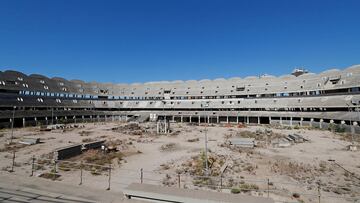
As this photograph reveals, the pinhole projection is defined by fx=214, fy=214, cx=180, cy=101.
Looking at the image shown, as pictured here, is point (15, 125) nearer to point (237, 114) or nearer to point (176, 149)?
point (176, 149)

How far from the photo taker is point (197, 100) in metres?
83.3

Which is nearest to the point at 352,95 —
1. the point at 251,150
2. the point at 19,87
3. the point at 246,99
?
the point at 246,99

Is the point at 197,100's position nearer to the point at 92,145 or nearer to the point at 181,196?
the point at 92,145

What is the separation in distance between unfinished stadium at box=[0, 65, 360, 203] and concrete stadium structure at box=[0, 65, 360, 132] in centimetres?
35

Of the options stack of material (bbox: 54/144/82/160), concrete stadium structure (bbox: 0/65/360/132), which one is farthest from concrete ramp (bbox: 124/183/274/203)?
concrete stadium structure (bbox: 0/65/360/132)

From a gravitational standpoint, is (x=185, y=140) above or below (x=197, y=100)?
below

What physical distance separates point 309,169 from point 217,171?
882cm

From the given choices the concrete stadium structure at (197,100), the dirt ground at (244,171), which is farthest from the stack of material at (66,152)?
the concrete stadium structure at (197,100)

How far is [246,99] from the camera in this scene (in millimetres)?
75062

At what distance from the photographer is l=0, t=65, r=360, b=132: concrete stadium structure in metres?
54.8

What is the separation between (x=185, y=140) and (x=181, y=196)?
30.3 m

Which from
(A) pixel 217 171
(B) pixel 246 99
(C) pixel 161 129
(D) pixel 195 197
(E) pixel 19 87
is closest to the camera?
(D) pixel 195 197

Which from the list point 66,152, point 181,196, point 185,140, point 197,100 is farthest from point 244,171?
point 197,100

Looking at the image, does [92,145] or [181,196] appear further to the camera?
[92,145]
